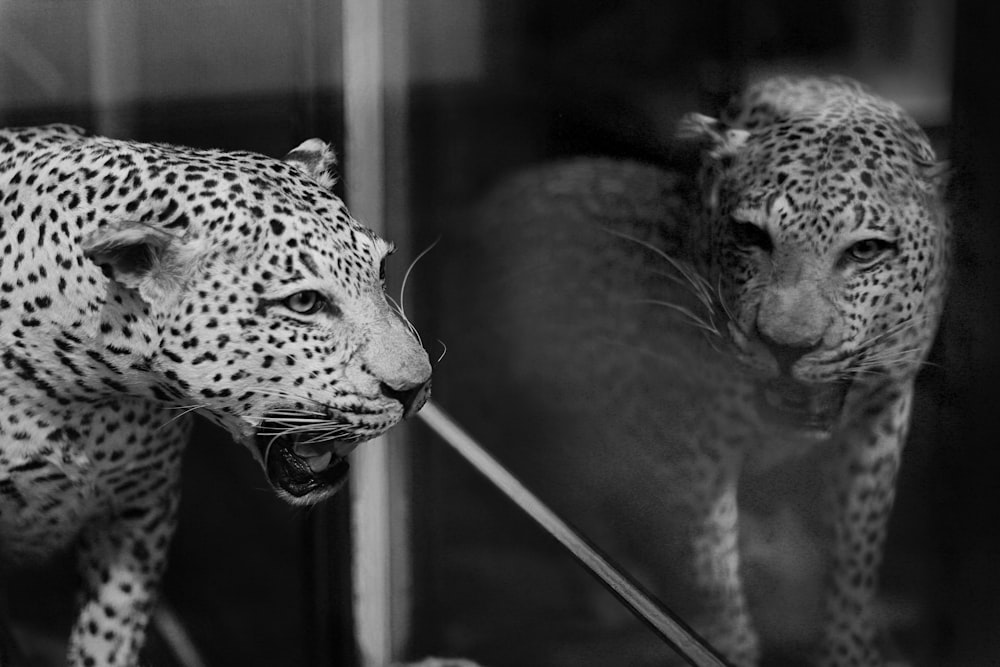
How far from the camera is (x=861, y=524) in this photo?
2141mm

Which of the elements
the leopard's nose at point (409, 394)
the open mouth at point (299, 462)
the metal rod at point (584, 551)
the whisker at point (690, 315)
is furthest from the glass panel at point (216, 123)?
the whisker at point (690, 315)

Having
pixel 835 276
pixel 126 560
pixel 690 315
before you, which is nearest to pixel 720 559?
pixel 690 315

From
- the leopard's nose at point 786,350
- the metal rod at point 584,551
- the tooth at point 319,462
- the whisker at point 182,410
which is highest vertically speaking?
the leopard's nose at point 786,350

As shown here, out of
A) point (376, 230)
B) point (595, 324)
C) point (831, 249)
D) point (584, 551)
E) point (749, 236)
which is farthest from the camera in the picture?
point (376, 230)

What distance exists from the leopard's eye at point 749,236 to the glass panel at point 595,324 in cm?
18

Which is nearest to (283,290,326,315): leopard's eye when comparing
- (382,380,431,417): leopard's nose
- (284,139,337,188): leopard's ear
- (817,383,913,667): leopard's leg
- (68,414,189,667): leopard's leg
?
(382,380,431,417): leopard's nose

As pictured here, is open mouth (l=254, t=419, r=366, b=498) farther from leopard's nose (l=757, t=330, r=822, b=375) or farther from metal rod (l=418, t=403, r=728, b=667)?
leopard's nose (l=757, t=330, r=822, b=375)

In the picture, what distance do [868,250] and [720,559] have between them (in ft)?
2.83

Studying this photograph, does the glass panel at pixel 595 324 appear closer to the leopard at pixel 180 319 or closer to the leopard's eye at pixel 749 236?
the leopard's eye at pixel 749 236

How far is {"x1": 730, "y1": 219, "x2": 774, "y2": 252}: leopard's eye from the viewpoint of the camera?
2.10m

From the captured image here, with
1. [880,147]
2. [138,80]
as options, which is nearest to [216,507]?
[138,80]

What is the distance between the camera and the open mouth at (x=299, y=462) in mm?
2152

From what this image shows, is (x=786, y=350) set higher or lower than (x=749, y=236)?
lower

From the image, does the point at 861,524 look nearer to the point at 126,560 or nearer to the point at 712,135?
the point at 712,135
